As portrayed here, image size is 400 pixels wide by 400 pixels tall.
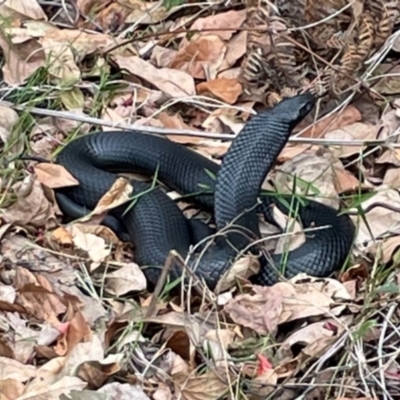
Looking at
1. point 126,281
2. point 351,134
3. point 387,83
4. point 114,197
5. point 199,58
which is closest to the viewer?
point 126,281

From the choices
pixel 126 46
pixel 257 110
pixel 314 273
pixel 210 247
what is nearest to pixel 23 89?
pixel 126 46

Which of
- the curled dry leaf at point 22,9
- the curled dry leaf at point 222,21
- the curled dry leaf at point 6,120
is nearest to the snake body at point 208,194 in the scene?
the curled dry leaf at point 6,120

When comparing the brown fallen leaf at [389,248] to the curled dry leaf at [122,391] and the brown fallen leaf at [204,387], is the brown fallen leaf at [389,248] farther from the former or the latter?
the curled dry leaf at [122,391]

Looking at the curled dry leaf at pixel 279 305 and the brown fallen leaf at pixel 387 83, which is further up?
the brown fallen leaf at pixel 387 83

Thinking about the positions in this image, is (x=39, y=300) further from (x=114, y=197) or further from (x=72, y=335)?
(x=114, y=197)

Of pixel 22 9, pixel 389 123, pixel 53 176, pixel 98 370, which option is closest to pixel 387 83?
pixel 389 123

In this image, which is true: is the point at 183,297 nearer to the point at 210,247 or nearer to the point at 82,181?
the point at 210,247

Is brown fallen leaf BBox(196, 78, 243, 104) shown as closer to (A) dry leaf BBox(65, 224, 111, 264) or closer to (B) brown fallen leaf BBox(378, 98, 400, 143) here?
(B) brown fallen leaf BBox(378, 98, 400, 143)
